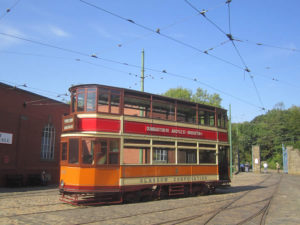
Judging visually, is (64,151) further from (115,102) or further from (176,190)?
(176,190)

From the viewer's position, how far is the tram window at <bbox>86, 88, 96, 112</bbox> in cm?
1124

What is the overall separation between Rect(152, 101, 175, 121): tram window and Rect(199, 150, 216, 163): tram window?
246 centimetres

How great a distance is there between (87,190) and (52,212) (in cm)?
152

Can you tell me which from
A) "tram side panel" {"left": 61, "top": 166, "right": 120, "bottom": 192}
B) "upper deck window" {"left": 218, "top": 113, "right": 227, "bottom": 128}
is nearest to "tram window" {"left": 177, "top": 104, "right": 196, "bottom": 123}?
"upper deck window" {"left": 218, "top": 113, "right": 227, "bottom": 128}

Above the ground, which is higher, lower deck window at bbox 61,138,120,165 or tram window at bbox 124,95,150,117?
tram window at bbox 124,95,150,117

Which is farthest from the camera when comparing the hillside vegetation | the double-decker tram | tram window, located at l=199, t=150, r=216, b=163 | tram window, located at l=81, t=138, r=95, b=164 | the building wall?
the hillside vegetation

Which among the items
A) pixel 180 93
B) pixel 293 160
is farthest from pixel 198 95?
pixel 293 160

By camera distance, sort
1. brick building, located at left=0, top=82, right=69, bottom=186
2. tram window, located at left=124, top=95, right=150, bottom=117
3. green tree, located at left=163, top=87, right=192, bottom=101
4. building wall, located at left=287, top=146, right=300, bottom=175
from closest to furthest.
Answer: tram window, located at left=124, top=95, right=150, bottom=117
brick building, located at left=0, top=82, right=69, bottom=186
building wall, located at left=287, top=146, right=300, bottom=175
green tree, located at left=163, top=87, right=192, bottom=101

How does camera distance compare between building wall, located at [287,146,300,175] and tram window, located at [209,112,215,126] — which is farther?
building wall, located at [287,146,300,175]

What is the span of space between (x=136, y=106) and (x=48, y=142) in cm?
1080

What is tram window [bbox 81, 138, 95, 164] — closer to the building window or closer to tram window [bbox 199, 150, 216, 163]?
tram window [bbox 199, 150, 216, 163]

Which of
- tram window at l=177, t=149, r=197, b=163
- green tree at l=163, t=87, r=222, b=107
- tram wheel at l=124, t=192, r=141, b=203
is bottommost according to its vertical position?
tram wheel at l=124, t=192, r=141, b=203

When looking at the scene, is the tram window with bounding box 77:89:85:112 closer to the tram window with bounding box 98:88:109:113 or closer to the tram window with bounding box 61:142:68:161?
the tram window with bounding box 98:88:109:113

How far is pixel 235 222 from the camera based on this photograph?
8.36m
